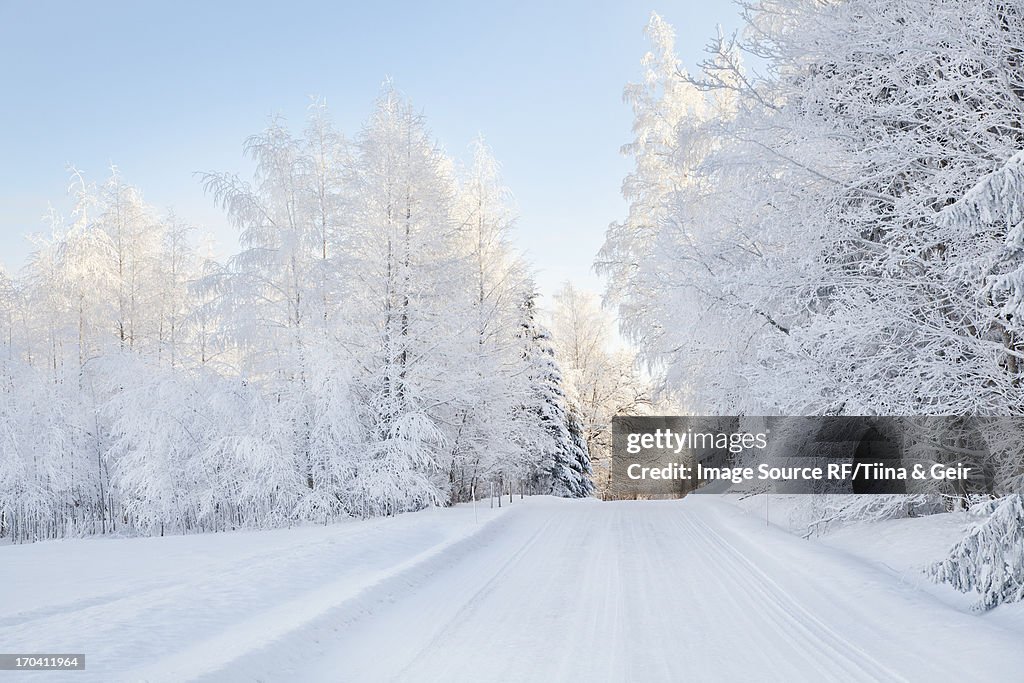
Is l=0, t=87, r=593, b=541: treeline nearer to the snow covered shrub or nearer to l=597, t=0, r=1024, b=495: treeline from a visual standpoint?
l=597, t=0, r=1024, b=495: treeline

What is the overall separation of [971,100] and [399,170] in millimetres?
13260

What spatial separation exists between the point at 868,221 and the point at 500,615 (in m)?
6.52

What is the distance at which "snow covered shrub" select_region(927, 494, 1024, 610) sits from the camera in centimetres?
559

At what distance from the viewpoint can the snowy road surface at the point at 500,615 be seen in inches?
200

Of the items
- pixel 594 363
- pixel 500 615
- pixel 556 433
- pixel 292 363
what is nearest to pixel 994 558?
pixel 500 615

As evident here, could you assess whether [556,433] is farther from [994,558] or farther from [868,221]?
[994,558]

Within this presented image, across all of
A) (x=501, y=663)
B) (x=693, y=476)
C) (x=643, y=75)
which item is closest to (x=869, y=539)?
(x=501, y=663)

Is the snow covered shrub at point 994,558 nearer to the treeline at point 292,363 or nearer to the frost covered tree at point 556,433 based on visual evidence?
the treeline at point 292,363

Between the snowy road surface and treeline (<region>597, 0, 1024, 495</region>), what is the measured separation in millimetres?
2368

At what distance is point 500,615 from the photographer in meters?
6.74

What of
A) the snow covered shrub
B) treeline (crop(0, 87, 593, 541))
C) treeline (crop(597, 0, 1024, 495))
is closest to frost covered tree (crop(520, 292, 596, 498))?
treeline (crop(0, 87, 593, 541))

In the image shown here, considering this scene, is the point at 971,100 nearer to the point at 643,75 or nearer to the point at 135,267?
the point at 643,75

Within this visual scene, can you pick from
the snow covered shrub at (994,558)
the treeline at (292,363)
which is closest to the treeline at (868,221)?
the snow covered shrub at (994,558)

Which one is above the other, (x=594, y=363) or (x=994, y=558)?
(x=594, y=363)
